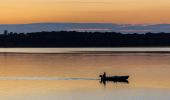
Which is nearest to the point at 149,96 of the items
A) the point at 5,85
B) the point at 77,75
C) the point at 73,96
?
the point at 73,96

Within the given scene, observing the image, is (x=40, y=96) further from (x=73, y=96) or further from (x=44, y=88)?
(x=44, y=88)

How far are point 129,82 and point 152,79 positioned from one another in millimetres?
2304

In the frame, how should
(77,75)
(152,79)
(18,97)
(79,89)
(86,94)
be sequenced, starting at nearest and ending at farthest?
(18,97), (86,94), (79,89), (152,79), (77,75)

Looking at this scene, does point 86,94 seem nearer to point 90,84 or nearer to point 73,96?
point 73,96

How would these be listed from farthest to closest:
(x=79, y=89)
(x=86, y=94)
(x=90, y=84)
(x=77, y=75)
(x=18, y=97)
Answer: (x=77, y=75) → (x=90, y=84) → (x=79, y=89) → (x=86, y=94) → (x=18, y=97)

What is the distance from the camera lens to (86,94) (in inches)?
1005

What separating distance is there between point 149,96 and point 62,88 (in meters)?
6.43

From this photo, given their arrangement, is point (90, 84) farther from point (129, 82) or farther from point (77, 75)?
point (77, 75)

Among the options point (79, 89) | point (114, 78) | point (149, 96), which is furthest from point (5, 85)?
point (149, 96)

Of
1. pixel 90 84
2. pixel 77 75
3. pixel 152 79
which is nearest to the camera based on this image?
pixel 90 84

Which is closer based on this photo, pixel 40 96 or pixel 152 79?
pixel 40 96

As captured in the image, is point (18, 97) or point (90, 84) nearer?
point (18, 97)

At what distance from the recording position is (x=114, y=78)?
3200cm

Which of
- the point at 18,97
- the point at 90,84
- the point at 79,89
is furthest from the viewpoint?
the point at 90,84
